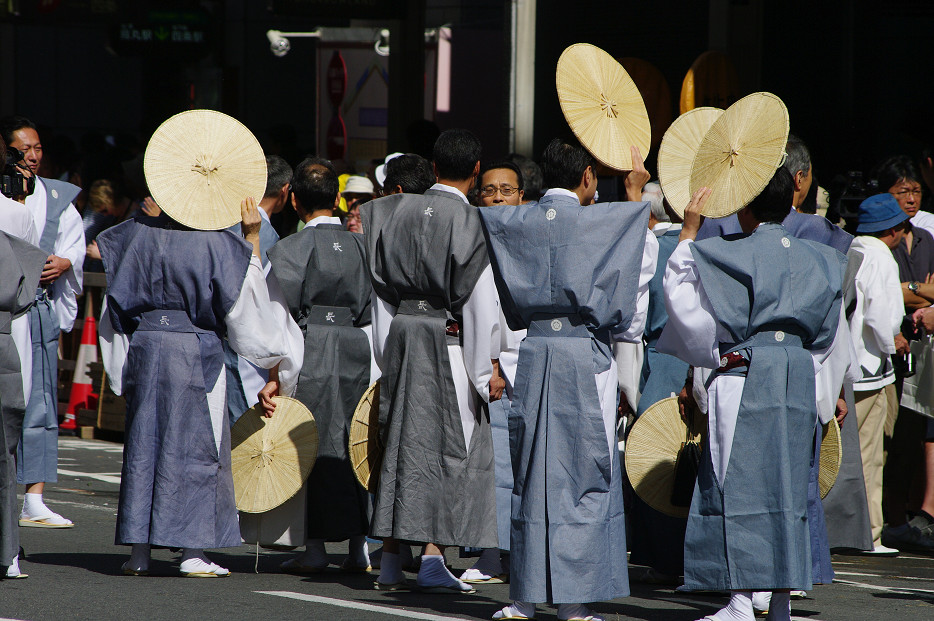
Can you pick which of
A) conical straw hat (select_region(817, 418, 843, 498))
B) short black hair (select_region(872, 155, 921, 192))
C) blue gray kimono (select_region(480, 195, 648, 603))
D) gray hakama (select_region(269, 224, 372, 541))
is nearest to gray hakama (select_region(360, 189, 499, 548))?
blue gray kimono (select_region(480, 195, 648, 603))

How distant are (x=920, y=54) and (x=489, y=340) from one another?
20.1 feet

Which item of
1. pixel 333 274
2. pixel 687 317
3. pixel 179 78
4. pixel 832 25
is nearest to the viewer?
pixel 687 317

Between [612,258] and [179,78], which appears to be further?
[179,78]

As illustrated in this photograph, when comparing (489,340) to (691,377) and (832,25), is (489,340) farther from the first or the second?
(832,25)

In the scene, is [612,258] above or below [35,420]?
above

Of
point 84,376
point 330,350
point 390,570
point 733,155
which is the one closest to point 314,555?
point 390,570

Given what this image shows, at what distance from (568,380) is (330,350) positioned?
1.71 meters

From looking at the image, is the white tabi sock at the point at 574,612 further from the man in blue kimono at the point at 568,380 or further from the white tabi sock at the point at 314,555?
the white tabi sock at the point at 314,555

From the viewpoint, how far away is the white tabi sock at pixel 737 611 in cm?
535

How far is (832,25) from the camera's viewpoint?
1073 cm

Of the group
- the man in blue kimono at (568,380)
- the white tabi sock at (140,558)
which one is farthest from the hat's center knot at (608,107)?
the white tabi sock at (140,558)

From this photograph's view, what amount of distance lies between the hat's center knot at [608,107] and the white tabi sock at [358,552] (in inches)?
92.4

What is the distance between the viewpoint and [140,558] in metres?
6.43

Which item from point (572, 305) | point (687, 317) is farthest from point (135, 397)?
point (687, 317)
